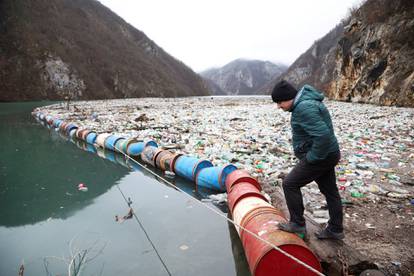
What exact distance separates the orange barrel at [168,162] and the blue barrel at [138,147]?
112 centimetres

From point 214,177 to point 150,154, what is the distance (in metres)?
2.35

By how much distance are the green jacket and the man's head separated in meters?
0.04

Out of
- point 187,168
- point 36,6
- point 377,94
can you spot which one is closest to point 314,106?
point 187,168

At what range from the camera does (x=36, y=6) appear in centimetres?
5412

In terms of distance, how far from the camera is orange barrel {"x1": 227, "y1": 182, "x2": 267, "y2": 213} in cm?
340

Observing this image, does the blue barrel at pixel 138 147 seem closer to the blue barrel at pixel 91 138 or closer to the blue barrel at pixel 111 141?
the blue barrel at pixel 111 141

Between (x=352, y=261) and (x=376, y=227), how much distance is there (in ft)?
4.13

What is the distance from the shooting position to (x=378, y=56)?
21391 millimetres

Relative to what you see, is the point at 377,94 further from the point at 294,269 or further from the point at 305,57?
the point at 305,57

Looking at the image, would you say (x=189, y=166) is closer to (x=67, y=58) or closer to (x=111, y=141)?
(x=111, y=141)

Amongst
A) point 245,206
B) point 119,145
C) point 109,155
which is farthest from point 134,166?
point 245,206

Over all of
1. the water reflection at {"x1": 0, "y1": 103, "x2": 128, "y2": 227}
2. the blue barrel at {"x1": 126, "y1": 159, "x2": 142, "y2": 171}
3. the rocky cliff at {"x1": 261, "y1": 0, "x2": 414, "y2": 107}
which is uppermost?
the rocky cliff at {"x1": 261, "y1": 0, "x2": 414, "y2": 107}

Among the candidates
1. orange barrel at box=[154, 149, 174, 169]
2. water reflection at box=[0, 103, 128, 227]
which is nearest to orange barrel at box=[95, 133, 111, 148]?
water reflection at box=[0, 103, 128, 227]

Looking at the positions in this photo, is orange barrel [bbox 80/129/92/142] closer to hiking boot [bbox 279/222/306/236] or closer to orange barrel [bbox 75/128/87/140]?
orange barrel [bbox 75/128/87/140]
